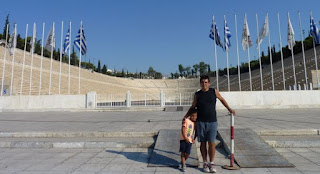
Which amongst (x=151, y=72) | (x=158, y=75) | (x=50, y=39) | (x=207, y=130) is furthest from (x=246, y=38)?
(x=151, y=72)

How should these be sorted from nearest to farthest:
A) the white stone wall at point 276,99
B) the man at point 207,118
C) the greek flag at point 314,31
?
the man at point 207,118, the white stone wall at point 276,99, the greek flag at point 314,31

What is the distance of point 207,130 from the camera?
11.9ft

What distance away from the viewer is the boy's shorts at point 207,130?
3637 millimetres

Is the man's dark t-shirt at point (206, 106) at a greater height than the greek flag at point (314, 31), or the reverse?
the greek flag at point (314, 31)

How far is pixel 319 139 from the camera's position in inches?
215

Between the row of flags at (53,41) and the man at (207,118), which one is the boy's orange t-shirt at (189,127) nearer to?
the man at (207,118)

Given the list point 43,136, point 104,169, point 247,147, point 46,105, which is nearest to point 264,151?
point 247,147

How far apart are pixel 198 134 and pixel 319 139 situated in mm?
4049

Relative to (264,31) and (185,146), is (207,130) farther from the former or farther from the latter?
(264,31)

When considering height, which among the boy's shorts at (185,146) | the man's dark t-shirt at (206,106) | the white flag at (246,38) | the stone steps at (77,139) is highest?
the white flag at (246,38)

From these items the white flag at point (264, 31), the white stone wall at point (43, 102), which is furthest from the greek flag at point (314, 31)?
the white stone wall at point (43, 102)

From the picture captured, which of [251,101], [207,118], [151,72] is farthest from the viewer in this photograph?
[151,72]

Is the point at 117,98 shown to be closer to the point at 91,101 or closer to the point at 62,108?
the point at 91,101

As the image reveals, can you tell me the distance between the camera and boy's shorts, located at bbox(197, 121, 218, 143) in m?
3.64
